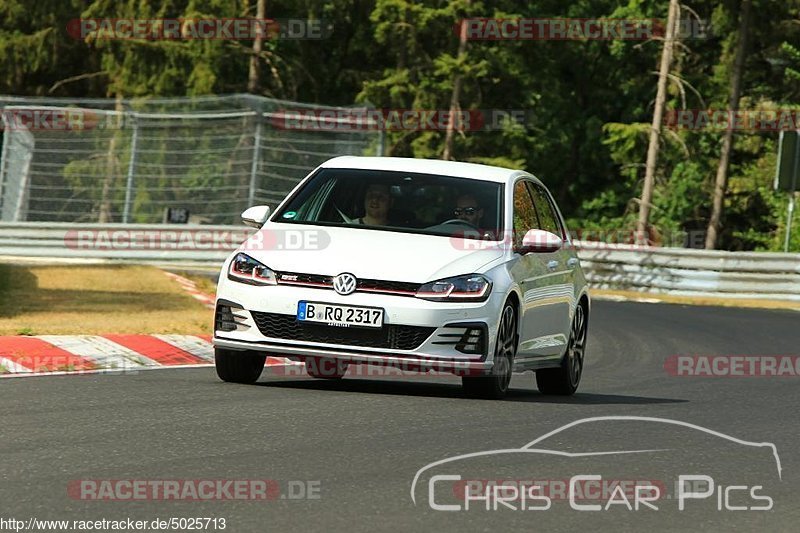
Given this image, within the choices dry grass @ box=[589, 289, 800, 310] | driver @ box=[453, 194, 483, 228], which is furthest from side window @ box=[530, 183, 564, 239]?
dry grass @ box=[589, 289, 800, 310]

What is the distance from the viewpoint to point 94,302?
2127 cm

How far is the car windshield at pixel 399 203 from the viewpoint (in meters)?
11.9

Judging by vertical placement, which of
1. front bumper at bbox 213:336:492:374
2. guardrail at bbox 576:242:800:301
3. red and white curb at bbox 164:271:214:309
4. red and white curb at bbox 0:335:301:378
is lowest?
guardrail at bbox 576:242:800:301

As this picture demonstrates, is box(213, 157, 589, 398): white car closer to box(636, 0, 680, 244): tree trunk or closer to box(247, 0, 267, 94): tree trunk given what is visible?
box(636, 0, 680, 244): tree trunk

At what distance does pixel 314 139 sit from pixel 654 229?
1794 centimetres

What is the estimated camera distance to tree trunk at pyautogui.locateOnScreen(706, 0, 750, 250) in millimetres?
49500

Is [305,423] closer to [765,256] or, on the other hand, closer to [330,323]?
[330,323]

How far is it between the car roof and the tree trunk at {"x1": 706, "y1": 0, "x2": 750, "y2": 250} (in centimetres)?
3749

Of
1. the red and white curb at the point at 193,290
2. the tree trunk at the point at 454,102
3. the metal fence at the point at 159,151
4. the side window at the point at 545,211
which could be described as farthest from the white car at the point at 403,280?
the tree trunk at the point at 454,102

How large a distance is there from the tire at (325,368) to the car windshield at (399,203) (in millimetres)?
989

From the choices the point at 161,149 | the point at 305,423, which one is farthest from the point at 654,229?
the point at 305,423

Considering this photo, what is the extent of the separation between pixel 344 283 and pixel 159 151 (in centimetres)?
2061

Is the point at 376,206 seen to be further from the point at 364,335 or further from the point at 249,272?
the point at 364,335

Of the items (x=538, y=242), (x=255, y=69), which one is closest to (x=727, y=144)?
(x=255, y=69)
